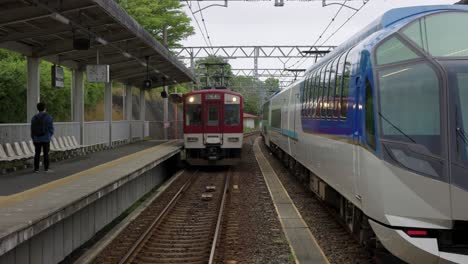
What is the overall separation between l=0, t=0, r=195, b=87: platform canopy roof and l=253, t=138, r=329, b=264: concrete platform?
5464mm

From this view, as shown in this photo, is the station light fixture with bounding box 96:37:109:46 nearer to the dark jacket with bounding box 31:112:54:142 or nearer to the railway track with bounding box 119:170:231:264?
the dark jacket with bounding box 31:112:54:142

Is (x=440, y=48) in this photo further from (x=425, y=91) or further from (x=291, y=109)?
(x=291, y=109)

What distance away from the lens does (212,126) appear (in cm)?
1864

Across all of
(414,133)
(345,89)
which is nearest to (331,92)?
(345,89)

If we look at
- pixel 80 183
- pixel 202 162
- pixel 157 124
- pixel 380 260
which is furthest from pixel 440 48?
pixel 157 124

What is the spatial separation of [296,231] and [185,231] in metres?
2.01

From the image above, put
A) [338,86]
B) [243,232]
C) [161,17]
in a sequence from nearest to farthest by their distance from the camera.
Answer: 1. [338,86]
2. [243,232]
3. [161,17]

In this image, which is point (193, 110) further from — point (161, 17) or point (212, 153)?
point (161, 17)

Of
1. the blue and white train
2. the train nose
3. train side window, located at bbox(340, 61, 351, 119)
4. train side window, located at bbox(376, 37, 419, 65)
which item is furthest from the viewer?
the train nose

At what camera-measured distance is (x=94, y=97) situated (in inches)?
1393

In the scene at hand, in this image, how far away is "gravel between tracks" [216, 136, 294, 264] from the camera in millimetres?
7422

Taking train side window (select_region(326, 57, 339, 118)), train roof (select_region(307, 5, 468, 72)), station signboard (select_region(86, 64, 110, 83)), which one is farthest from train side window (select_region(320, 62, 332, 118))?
station signboard (select_region(86, 64, 110, 83))

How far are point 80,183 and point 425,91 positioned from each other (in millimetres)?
6235

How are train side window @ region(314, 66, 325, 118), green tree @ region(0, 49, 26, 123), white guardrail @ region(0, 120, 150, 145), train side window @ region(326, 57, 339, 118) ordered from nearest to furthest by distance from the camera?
train side window @ region(326, 57, 339, 118), train side window @ region(314, 66, 325, 118), white guardrail @ region(0, 120, 150, 145), green tree @ region(0, 49, 26, 123)
